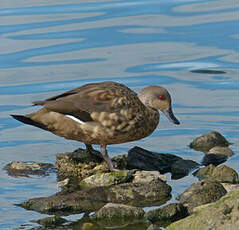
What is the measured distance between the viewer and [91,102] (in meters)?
10.8

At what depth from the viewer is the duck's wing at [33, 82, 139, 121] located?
1077 cm

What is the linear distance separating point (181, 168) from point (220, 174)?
758 mm

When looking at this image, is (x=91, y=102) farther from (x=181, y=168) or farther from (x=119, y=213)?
(x=119, y=213)

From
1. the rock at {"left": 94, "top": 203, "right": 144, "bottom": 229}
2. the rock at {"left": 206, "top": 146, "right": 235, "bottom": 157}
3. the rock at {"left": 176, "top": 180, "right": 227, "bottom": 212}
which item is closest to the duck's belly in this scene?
the rock at {"left": 206, "top": 146, "right": 235, "bottom": 157}

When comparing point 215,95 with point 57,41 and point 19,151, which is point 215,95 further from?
point 57,41

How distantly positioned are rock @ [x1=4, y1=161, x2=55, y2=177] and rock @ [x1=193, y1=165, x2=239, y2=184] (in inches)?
78.2

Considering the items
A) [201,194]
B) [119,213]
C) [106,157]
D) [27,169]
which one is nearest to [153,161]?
[106,157]

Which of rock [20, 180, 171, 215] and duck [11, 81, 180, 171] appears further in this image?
duck [11, 81, 180, 171]

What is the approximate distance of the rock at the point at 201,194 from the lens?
935 centimetres

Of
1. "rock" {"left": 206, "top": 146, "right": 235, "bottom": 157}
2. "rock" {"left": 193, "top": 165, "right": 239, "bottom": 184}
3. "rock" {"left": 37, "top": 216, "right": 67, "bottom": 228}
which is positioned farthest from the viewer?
"rock" {"left": 206, "top": 146, "right": 235, "bottom": 157}

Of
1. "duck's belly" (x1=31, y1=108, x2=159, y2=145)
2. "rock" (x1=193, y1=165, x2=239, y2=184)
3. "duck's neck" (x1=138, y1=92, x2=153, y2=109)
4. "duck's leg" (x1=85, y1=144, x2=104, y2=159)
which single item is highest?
"duck's neck" (x1=138, y1=92, x2=153, y2=109)

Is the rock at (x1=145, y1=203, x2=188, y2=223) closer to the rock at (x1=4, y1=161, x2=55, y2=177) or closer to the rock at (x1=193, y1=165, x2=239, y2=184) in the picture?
the rock at (x1=193, y1=165, x2=239, y2=184)

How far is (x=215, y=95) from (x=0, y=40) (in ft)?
20.4

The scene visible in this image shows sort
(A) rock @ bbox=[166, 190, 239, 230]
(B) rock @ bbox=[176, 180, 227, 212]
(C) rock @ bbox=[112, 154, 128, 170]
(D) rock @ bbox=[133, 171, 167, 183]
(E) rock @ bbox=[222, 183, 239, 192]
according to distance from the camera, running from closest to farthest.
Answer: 1. (A) rock @ bbox=[166, 190, 239, 230]
2. (B) rock @ bbox=[176, 180, 227, 212]
3. (E) rock @ bbox=[222, 183, 239, 192]
4. (D) rock @ bbox=[133, 171, 167, 183]
5. (C) rock @ bbox=[112, 154, 128, 170]
